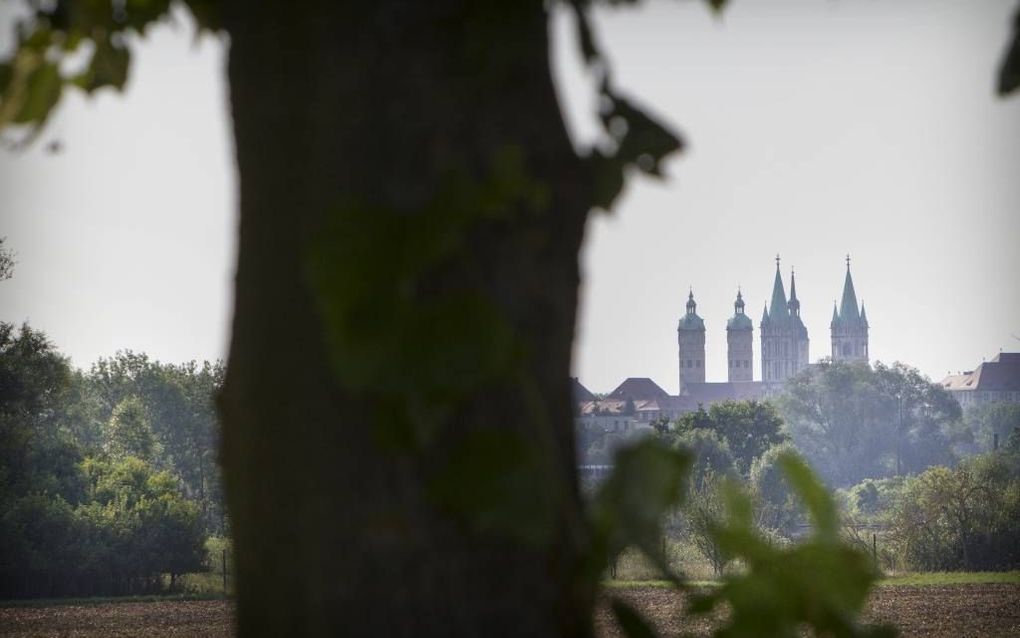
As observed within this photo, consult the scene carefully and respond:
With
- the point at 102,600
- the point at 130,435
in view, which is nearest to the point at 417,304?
the point at 102,600

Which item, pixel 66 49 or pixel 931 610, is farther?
pixel 931 610

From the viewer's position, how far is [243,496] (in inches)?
37.1

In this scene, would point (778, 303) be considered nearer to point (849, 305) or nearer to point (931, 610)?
point (849, 305)

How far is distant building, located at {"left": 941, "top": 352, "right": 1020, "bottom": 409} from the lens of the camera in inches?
5527

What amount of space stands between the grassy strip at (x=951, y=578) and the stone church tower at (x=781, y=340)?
350ft

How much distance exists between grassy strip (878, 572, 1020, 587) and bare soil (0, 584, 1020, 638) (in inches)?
64.7

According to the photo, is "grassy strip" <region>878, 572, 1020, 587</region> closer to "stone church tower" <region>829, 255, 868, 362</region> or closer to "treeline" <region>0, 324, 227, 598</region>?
"treeline" <region>0, 324, 227, 598</region>

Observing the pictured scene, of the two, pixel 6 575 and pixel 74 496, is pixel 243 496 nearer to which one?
pixel 6 575

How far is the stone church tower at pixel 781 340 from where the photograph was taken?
148500 mm

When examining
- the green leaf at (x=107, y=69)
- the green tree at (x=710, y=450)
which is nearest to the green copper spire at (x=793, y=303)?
the green tree at (x=710, y=450)

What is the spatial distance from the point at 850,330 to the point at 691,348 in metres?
17.6

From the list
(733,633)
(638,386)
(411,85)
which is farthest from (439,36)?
(638,386)

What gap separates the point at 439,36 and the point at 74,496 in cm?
4211

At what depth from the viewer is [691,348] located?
5807 inches
